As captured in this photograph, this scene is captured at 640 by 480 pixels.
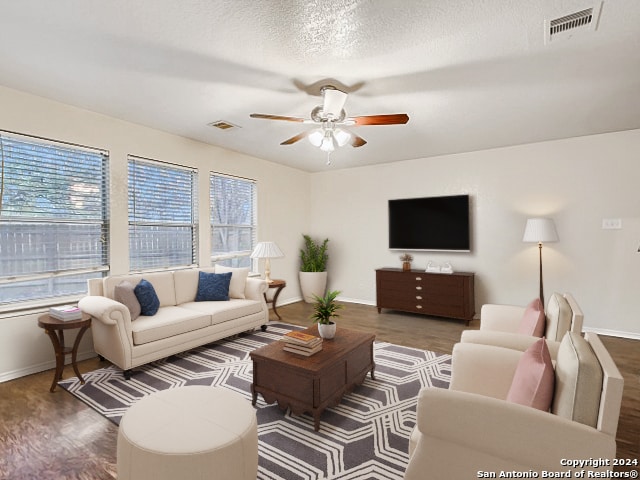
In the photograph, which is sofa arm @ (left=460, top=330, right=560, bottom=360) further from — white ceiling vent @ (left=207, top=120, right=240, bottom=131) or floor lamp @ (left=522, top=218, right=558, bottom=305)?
white ceiling vent @ (left=207, top=120, right=240, bottom=131)

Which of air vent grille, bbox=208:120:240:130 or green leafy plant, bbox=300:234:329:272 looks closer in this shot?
air vent grille, bbox=208:120:240:130

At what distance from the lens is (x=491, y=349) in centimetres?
193

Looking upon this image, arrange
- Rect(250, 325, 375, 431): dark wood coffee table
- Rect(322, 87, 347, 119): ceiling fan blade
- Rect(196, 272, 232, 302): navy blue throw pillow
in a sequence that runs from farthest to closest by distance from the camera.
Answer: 1. Rect(196, 272, 232, 302): navy blue throw pillow
2. Rect(322, 87, 347, 119): ceiling fan blade
3. Rect(250, 325, 375, 431): dark wood coffee table

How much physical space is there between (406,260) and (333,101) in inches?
138

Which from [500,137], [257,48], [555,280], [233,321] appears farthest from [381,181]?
[257,48]

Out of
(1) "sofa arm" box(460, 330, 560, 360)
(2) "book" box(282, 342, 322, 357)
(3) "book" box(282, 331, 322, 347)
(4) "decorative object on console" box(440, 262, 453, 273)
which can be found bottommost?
(2) "book" box(282, 342, 322, 357)

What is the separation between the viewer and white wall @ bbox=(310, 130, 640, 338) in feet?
13.6

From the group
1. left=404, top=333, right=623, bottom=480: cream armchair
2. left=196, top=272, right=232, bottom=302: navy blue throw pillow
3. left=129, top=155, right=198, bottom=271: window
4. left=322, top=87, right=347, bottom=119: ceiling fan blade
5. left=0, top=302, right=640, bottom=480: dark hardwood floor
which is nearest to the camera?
left=404, top=333, right=623, bottom=480: cream armchair

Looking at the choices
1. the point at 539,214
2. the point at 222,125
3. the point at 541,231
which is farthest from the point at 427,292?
the point at 222,125

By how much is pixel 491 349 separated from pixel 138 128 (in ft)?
13.8

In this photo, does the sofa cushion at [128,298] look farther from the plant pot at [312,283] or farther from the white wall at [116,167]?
the plant pot at [312,283]

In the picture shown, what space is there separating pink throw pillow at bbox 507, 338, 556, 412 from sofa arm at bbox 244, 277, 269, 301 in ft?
10.7

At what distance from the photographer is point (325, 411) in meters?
2.41

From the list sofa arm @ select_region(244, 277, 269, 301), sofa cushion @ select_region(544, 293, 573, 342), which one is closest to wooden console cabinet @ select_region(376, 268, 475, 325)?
sofa arm @ select_region(244, 277, 269, 301)
